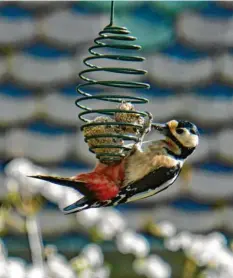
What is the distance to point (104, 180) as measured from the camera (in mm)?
2867

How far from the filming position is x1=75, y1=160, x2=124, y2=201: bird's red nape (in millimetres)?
2854

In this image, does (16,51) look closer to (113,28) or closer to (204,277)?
(204,277)

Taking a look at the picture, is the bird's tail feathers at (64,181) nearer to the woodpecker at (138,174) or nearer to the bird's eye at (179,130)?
the woodpecker at (138,174)

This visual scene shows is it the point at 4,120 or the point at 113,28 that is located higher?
the point at 113,28

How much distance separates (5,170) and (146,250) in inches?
23.8

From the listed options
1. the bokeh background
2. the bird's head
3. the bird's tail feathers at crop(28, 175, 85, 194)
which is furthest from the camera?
the bokeh background

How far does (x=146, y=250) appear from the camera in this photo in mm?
4180

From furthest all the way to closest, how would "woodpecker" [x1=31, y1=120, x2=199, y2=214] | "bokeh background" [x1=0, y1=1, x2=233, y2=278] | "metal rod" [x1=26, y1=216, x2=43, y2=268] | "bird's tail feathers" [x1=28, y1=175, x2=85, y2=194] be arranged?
"bokeh background" [x1=0, y1=1, x2=233, y2=278] < "metal rod" [x1=26, y1=216, x2=43, y2=268] < "woodpecker" [x1=31, y1=120, x2=199, y2=214] < "bird's tail feathers" [x1=28, y1=175, x2=85, y2=194]

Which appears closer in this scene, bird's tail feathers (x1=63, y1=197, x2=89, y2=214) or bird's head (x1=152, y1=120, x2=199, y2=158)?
bird's tail feathers (x1=63, y1=197, x2=89, y2=214)

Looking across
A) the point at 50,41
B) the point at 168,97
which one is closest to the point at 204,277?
the point at 168,97

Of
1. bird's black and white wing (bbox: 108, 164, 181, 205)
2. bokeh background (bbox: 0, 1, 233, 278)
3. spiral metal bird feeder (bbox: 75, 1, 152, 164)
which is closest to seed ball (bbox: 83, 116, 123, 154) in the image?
spiral metal bird feeder (bbox: 75, 1, 152, 164)

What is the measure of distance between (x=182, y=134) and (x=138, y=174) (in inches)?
6.7

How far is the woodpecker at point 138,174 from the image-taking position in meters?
2.85

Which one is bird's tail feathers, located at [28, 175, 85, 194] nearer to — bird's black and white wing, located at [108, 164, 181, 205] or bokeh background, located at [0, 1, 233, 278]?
bird's black and white wing, located at [108, 164, 181, 205]
